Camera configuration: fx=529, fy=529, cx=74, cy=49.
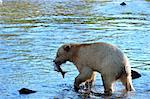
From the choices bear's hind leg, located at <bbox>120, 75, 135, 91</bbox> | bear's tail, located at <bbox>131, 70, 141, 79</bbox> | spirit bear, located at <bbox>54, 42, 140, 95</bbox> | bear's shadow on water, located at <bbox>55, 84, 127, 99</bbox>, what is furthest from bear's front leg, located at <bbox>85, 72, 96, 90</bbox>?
bear's tail, located at <bbox>131, 70, 141, 79</bbox>

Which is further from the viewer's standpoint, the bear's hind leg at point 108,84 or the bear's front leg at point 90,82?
the bear's front leg at point 90,82

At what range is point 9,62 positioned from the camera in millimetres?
19453

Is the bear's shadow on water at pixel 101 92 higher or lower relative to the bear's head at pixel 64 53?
lower

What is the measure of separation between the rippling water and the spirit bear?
499 mm

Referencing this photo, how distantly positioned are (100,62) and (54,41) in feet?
33.9

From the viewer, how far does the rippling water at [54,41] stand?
16.0 meters

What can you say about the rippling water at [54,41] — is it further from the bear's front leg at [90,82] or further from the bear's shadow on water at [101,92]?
the bear's front leg at [90,82]

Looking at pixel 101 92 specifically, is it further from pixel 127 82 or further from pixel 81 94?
pixel 127 82

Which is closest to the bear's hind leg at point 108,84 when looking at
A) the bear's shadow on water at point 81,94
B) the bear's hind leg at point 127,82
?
the bear's shadow on water at point 81,94

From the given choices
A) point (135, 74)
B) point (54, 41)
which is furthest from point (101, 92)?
point (54, 41)

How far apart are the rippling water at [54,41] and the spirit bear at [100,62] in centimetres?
50

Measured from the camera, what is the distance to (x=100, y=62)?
14836 millimetres

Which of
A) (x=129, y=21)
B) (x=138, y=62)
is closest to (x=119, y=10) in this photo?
(x=129, y=21)

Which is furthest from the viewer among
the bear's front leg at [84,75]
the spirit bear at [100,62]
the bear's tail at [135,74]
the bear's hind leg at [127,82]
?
the bear's tail at [135,74]
